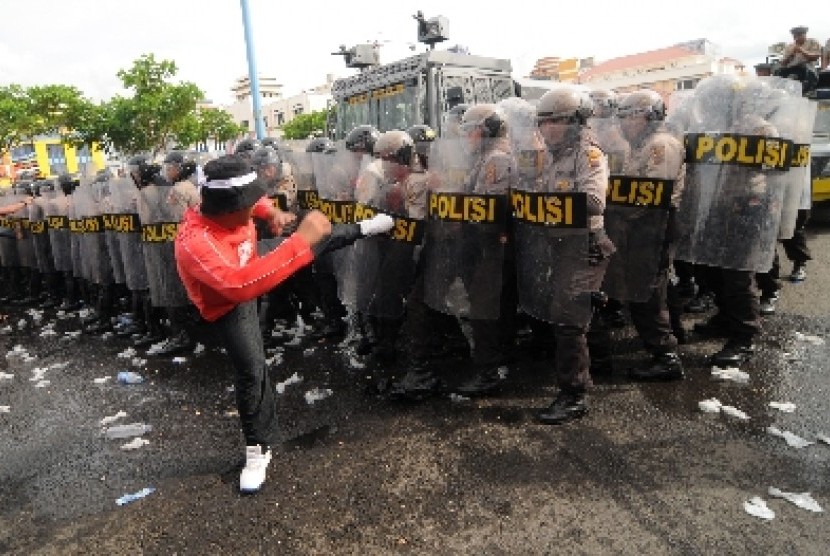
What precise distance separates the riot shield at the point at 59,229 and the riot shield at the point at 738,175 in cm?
767

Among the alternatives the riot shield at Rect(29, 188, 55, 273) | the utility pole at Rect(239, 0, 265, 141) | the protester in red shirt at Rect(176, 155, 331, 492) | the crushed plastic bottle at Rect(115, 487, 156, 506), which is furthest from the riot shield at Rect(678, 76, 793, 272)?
the utility pole at Rect(239, 0, 265, 141)

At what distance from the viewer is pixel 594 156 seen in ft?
11.7

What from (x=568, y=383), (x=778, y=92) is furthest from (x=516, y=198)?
(x=778, y=92)

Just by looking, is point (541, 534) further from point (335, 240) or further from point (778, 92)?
point (778, 92)

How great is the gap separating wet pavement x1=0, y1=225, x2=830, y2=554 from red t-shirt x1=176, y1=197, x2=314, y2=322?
112cm

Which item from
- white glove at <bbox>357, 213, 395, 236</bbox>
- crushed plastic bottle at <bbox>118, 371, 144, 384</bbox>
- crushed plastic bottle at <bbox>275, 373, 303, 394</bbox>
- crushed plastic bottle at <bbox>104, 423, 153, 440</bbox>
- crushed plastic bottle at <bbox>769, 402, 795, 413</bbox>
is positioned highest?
white glove at <bbox>357, 213, 395, 236</bbox>

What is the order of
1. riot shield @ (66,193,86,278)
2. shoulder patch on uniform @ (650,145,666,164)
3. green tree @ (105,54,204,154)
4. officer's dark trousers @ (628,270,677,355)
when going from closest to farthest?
shoulder patch on uniform @ (650,145,666,164)
officer's dark trousers @ (628,270,677,355)
riot shield @ (66,193,86,278)
green tree @ (105,54,204,154)

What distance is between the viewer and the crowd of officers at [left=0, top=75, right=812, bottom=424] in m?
3.64

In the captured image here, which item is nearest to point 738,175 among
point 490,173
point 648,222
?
point 648,222

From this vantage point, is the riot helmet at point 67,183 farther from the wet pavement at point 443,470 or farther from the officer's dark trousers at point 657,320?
the officer's dark trousers at point 657,320

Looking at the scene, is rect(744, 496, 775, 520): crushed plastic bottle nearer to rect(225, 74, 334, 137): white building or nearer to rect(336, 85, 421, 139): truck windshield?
rect(336, 85, 421, 139): truck windshield

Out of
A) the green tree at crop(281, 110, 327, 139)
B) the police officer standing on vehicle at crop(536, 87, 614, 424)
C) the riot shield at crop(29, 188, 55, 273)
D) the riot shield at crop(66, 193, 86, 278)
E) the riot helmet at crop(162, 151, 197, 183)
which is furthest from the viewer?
the green tree at crop(281, 110, 327, 139)

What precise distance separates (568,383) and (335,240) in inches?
70.5

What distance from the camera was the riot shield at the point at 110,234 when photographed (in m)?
6.73
